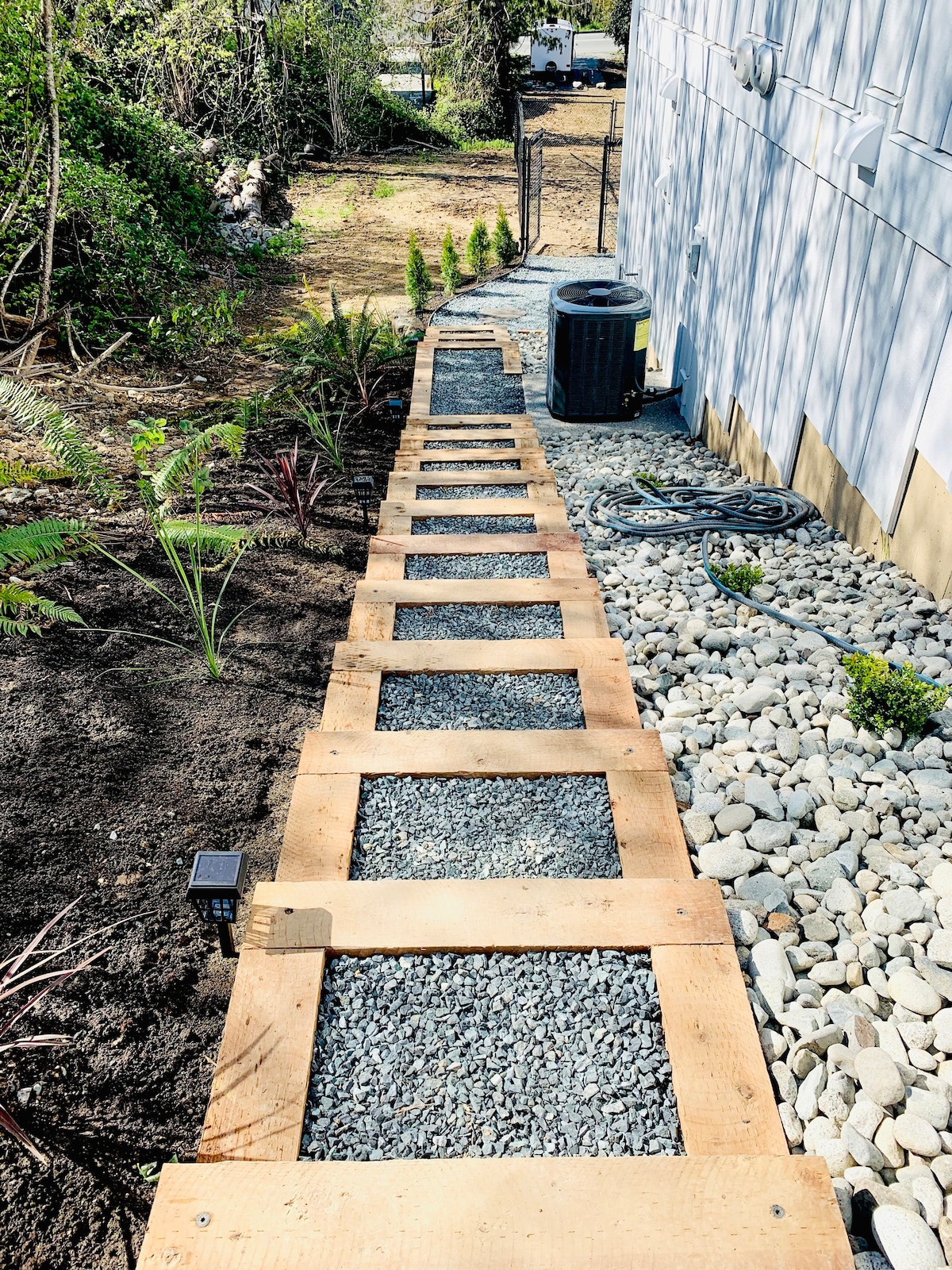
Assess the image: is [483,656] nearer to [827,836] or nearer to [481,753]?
[481,753]

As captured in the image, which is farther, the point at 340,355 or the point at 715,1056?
the point at 340,355

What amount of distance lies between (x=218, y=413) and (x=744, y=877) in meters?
5.30

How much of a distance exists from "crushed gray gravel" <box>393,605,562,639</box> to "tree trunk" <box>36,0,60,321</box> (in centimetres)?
510

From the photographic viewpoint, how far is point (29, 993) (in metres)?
2.39

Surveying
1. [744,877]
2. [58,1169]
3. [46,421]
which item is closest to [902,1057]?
[744,877]

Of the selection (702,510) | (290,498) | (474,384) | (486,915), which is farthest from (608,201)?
(486,915)

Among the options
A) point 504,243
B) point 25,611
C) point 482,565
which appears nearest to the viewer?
point 25,611

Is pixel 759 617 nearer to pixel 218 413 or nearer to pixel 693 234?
pixel 693 234

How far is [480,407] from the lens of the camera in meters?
7.14

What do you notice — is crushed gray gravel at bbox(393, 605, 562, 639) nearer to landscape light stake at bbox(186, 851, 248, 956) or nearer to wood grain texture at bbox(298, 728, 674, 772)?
wood grain texture at bbox(298, 728, 674, 772)

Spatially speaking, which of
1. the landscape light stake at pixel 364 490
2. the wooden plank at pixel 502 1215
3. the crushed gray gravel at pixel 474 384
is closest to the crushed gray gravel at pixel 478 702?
the wooden plank at pixel 502 1215

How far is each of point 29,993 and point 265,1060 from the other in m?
0.88

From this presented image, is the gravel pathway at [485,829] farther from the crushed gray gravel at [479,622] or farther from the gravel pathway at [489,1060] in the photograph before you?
the crushed gray gravel at [479,622]

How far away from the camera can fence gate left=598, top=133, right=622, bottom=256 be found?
10.8m
